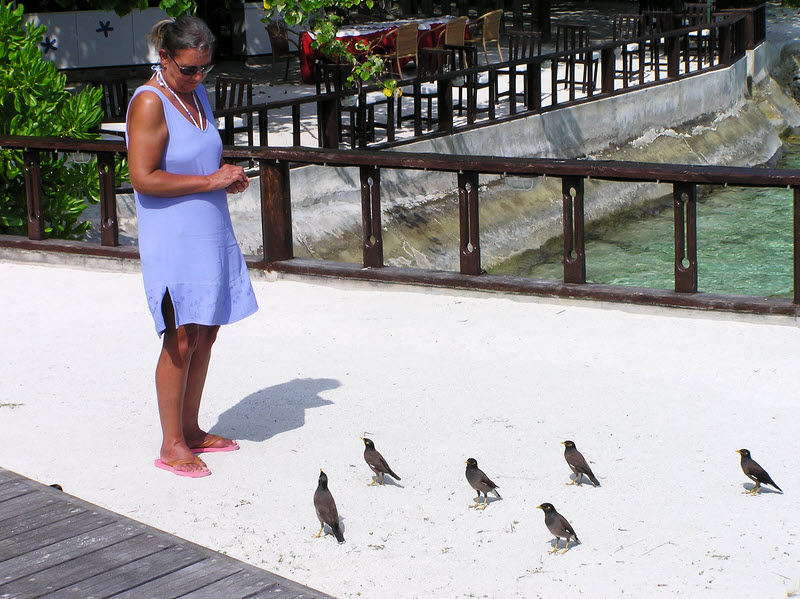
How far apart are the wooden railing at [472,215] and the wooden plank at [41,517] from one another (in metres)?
4.13

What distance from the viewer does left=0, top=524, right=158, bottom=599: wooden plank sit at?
3.73m

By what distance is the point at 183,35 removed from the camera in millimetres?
4816

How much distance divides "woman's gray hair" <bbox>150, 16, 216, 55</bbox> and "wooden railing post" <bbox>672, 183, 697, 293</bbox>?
3593 millimetres

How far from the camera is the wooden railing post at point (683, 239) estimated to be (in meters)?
7.51

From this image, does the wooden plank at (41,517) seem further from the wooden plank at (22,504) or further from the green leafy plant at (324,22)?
the green leafy plant at (324,22)

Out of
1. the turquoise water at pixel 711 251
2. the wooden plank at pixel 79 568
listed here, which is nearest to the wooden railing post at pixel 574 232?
the wooden plank at pixel 79 568

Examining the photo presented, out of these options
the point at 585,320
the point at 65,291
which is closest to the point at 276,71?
the point at 65,291

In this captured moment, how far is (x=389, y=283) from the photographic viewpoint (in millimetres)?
8383

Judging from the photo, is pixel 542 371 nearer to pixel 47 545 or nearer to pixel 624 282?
pixel 47 545

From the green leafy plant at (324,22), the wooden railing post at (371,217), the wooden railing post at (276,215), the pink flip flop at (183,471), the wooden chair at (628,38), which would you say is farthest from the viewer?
the wooden chair at (628,38)

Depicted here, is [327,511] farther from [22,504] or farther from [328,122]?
[328,122]

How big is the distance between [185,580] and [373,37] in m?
19.3

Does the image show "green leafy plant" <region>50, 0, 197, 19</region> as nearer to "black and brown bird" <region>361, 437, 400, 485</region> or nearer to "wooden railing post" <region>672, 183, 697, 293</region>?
"wooden railing post" <region>672, 183, 697, 293</region>

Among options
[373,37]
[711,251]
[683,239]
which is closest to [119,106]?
[373,37]
